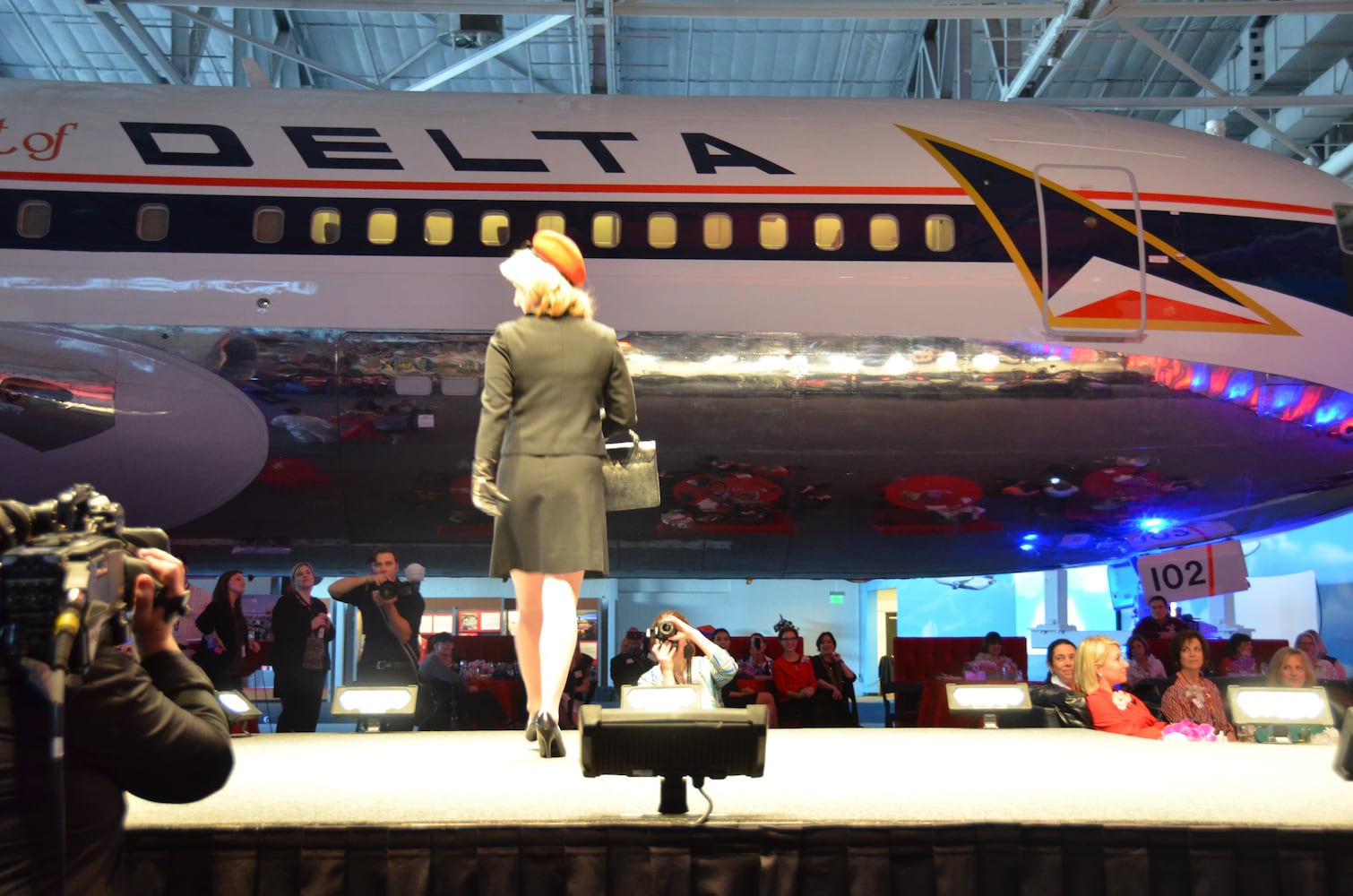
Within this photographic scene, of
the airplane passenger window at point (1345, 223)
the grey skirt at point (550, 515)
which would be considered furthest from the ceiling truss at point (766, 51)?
the grey skirt at point (550, 515)

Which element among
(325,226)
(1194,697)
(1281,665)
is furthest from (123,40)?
(1281,665)

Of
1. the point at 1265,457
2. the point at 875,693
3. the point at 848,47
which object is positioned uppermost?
the point at 848,47

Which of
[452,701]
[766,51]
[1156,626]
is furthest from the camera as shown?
[766,51]

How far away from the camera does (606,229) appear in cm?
765

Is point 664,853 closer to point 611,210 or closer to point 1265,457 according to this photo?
point 611,210

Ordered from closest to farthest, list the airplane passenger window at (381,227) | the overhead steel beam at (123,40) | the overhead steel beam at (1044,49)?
the airplane passenger window at (381,227) < the overhead steel beam at (1044,49) < the overhead steel beam at (123,40)

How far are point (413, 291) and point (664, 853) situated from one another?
5263 millimetres

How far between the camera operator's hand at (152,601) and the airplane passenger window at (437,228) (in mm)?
5466

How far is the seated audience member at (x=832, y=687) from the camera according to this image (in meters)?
11.1

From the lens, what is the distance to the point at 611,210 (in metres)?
7.68

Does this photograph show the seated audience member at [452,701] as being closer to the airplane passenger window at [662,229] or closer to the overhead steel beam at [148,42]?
the airplane passenger window at [662,229]

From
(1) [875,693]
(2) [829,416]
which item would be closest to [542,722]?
(2) [829,416]

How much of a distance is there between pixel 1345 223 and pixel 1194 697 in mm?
3749

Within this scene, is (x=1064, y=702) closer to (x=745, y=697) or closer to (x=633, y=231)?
(x=633, y=231)
